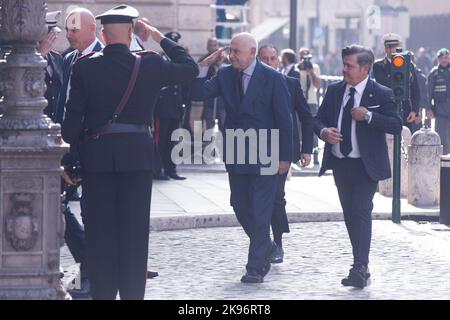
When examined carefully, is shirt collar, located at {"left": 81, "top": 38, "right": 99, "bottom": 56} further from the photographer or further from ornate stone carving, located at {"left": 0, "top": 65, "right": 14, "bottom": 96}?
the photographer

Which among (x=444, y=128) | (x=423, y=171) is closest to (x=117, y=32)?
(x=423, y=171)

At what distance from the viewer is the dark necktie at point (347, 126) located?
439 inches

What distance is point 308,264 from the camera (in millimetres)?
12102

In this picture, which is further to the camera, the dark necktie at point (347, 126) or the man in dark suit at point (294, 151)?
the man in dark suit at point (294, 151)

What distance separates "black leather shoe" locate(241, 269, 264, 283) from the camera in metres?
11.0

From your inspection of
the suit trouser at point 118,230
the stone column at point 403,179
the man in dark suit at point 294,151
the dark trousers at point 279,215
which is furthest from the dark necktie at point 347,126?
the stone column at point 403,179

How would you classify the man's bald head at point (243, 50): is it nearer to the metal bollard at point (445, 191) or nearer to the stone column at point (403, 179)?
the metal bollard at point (445, 191)

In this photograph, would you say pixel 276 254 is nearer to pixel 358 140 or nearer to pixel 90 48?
pixel 358 140

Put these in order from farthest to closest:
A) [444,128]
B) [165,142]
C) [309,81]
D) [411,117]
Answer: [309,81] → [444,128] → [165,142] → [411,117]

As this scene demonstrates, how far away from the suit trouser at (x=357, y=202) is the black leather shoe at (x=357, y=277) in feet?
0.34

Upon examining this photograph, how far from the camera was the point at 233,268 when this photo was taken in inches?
466

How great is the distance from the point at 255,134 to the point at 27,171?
2.92 metres
